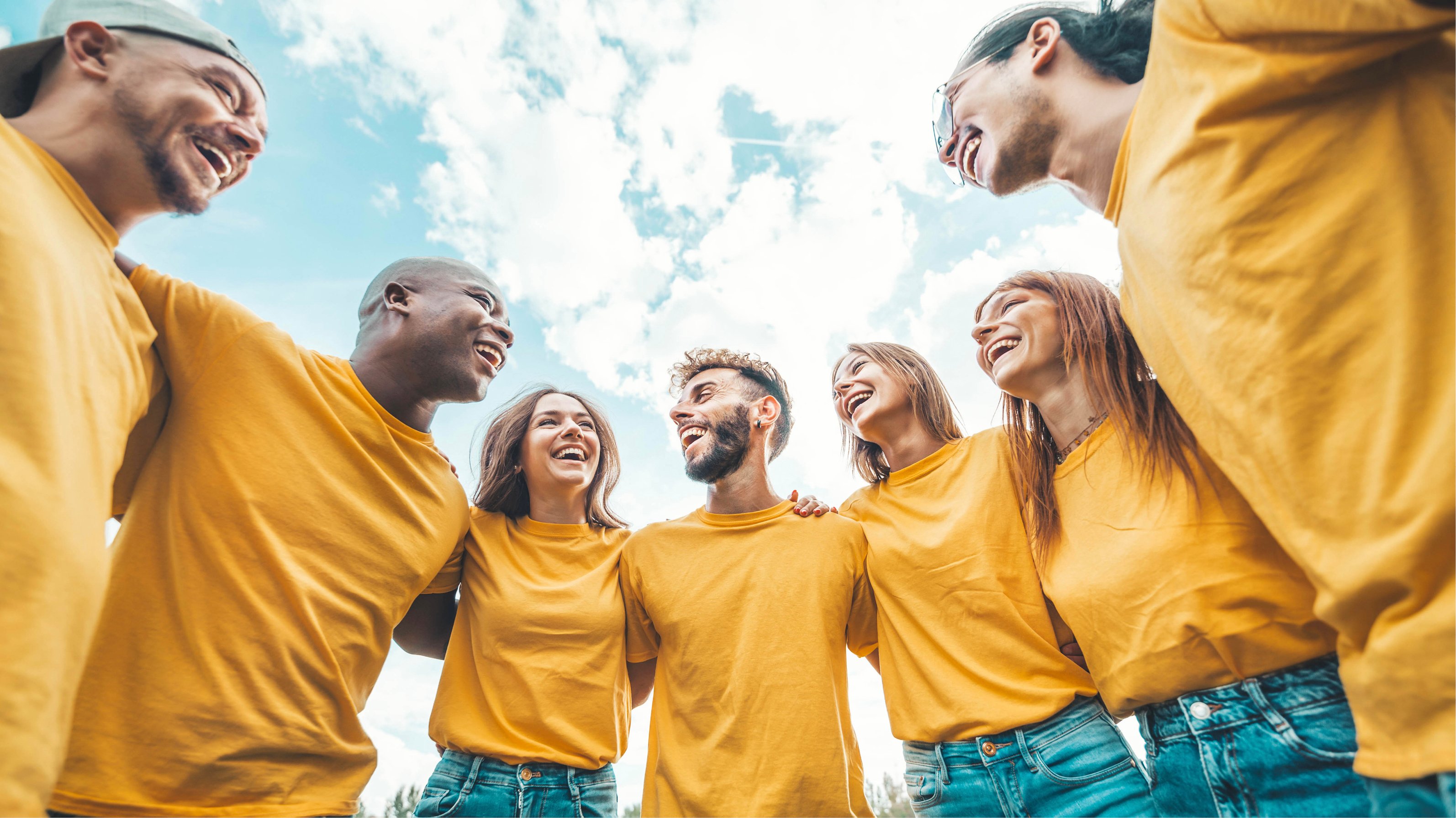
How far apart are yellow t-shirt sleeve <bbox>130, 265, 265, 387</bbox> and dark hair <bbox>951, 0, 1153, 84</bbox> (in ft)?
11.8

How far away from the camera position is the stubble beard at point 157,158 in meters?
2.41

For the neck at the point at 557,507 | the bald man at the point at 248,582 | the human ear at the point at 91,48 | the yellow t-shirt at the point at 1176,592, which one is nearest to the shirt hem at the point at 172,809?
the bald man at the point at 248,582

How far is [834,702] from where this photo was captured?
3.40 m

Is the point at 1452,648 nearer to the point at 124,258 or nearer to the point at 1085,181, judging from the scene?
the point at 1085,181

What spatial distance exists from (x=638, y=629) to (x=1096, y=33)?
382 cm

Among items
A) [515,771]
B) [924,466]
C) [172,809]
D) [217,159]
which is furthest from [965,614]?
[217,159]

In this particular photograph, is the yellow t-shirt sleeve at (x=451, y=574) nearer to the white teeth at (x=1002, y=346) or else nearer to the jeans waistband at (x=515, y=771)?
the jeans waistband at (x=515, y=771)

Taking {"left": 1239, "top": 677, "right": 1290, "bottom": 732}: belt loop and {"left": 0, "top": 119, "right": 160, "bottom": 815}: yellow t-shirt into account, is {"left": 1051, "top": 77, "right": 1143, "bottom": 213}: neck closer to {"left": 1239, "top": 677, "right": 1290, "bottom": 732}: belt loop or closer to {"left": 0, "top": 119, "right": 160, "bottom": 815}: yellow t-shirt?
{"left": 1239, "top": 677, "right": 1290, "bottom": 732}: belt loop

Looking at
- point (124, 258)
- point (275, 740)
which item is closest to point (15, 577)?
point (275, 740)

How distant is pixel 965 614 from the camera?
329cm

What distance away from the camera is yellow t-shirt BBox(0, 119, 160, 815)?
149cm

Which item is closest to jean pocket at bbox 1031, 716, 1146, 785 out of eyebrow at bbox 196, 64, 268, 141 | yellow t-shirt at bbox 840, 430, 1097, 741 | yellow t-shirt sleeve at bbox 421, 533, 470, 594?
yellow t-shirt at bbox 840, 430, 1097, 741

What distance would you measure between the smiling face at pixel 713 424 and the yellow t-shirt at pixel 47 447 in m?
3.03

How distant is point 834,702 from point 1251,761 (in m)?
1.74
